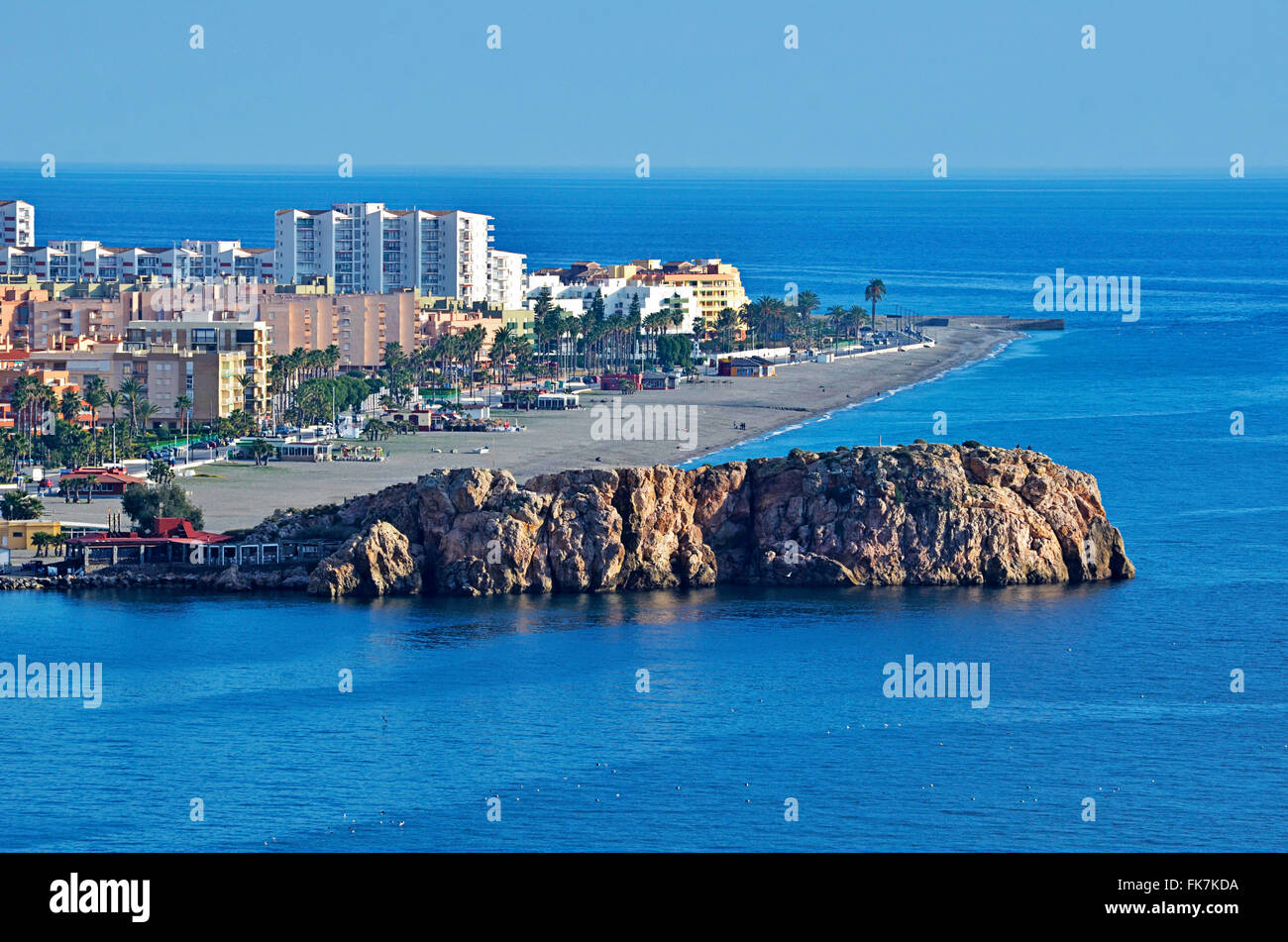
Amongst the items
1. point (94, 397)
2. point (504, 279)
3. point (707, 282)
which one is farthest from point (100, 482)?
point (707, 282)

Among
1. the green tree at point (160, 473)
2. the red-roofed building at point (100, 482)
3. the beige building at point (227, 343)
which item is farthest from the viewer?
the beige building at point (227, 343)

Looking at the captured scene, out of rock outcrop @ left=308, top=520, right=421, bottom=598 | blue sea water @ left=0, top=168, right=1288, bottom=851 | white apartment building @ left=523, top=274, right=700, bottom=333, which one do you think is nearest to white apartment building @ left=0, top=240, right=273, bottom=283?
white apartment building @ left=523, top=274, right=700, bottom=333

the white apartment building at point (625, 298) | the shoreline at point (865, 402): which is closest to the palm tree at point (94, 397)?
the shoreline at point (865, 402)

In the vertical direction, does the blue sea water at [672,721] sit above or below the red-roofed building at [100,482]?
below

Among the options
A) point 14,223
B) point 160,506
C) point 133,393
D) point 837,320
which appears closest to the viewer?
point 160,506

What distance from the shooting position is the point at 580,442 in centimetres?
10469

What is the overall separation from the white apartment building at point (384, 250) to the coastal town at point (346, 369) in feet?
0.62

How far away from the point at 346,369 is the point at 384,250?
3433 cm

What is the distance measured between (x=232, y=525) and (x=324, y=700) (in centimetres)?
2461

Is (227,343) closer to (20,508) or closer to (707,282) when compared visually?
(20,508)

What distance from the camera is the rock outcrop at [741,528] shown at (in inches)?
2544

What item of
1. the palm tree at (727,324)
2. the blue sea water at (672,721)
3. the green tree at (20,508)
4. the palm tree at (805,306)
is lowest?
the blue sea water at (672,721)

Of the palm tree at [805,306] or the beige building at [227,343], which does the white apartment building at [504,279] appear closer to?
the palm tree at [805,306]
